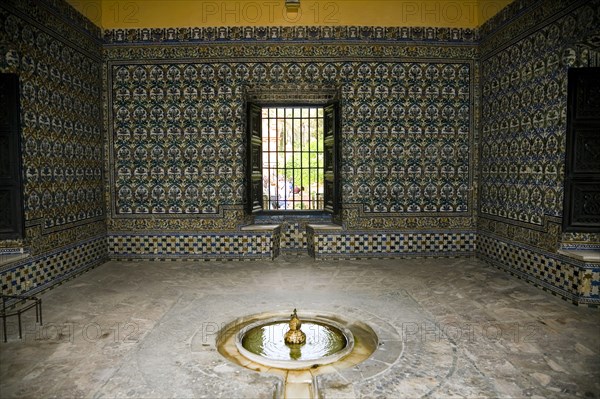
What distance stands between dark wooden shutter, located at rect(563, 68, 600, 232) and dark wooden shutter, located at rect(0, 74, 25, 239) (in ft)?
20.7

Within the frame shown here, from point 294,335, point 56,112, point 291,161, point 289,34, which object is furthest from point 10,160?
point 291,161

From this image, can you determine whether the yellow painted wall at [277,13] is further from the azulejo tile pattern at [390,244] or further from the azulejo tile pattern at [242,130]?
the azulejo tile pattern at [390,244]

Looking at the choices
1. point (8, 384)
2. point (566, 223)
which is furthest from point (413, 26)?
point (8, 384)

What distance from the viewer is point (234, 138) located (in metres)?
7.06

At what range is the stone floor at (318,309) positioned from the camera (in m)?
2.83

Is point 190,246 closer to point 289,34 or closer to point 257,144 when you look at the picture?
point 257,144

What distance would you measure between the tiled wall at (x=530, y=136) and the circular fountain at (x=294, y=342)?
2.84m

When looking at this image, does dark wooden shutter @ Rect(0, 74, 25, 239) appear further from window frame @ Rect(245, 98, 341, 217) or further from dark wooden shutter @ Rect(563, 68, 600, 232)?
dark wooden shutter @ Rect(563, 68, 600, 232)

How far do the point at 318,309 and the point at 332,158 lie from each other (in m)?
3.40

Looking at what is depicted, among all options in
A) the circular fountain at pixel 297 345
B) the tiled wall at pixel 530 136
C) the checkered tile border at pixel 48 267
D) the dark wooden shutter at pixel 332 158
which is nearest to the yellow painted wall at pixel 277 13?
the tiled wall at pixel 530 136

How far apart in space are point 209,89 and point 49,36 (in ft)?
7.75

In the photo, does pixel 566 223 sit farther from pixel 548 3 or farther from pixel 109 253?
pixel 109 253

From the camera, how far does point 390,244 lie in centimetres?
709

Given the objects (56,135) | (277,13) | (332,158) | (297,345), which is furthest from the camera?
(332,158)
